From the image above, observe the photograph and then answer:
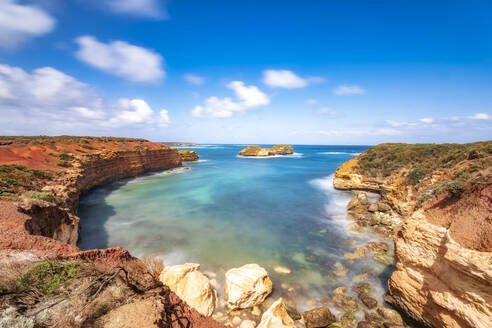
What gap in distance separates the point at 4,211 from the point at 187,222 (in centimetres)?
892

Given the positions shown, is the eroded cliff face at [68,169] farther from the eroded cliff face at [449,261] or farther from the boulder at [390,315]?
the eroded cliff face at [449,261]

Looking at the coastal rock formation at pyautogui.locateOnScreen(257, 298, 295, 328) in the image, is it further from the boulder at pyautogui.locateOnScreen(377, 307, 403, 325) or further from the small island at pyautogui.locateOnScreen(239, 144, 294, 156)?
the small island at pyautogui.locateOnScreen(239, 144, 294, 156)

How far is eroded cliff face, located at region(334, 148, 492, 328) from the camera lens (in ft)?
12.9

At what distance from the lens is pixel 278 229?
12648 mm

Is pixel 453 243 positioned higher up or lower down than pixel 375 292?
higher up

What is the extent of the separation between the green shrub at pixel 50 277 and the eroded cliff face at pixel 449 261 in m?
7.55

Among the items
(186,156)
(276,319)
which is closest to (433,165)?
(276,319)

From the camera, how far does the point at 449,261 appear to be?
14.4 feet

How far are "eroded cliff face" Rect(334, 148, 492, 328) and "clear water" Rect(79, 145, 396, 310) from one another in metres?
2.06

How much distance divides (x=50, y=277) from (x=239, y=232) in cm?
998

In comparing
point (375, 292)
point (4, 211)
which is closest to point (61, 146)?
point (4, 211)

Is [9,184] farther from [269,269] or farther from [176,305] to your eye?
[269,269]

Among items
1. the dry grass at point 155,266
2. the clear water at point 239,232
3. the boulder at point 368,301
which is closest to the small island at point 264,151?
the clear water at point 239,232

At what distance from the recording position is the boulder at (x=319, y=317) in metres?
5.47
